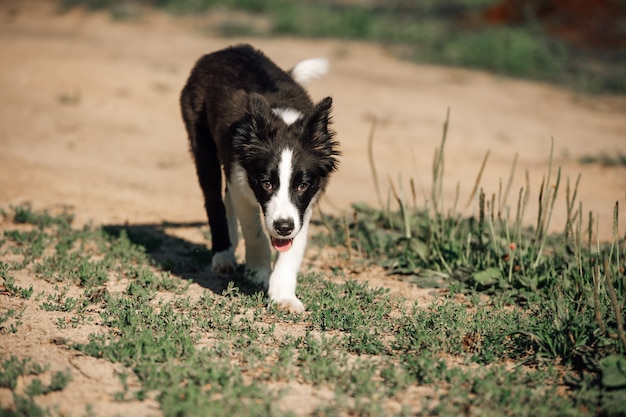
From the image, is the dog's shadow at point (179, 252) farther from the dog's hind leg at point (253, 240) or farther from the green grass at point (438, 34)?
the green grass at point (438, 34)

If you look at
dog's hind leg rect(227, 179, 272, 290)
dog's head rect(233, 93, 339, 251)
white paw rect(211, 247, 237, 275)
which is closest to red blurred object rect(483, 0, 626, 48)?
white paw rect(211, 247, 237, 275)

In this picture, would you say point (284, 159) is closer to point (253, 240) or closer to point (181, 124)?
point (253, 240)

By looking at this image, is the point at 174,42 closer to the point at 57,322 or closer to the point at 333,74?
the point at 333,74

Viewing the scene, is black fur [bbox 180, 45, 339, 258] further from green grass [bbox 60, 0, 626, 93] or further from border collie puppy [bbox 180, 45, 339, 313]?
green grass [bbox 60, 0, 626, 93]

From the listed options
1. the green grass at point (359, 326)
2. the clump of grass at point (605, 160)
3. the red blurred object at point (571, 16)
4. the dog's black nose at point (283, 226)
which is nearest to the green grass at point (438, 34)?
the red blurred object at point (571, 16)

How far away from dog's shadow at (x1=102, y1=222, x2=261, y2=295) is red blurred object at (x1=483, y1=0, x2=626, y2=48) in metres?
→ 13.1

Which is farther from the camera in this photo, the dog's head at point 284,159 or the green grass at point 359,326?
the dog's head at point 284,159

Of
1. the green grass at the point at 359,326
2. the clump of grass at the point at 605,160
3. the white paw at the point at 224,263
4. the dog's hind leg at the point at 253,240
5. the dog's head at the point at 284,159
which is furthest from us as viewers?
the clump of grass at the point at 605,160

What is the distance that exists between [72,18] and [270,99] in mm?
12722

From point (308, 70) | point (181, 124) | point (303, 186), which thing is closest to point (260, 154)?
point (303, 186)

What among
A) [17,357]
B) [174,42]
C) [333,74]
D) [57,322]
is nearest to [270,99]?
[57,322]

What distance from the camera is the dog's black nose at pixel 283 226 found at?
191 inches

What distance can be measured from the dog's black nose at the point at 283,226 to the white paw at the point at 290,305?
1.66 ft

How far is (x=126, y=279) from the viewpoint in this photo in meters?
5.71
